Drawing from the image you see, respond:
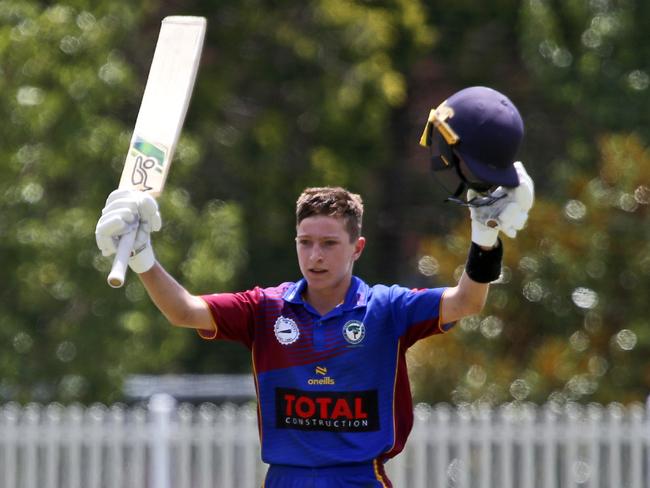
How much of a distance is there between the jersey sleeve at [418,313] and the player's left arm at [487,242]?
0.03 metres

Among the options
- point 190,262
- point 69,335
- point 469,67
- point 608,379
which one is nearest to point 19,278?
point 69,335

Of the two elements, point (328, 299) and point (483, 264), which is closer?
point (483, 264)

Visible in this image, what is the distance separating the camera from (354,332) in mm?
4379

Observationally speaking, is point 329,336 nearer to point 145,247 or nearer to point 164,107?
point 145,247

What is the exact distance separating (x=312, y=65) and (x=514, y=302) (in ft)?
11.3

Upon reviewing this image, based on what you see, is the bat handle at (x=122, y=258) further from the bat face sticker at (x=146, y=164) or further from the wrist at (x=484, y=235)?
the wrist at (x=484, y=235)

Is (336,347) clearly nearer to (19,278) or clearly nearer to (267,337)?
(267,337)

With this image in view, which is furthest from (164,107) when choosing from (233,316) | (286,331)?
(286,331)

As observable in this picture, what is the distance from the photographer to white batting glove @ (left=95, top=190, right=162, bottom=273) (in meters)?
3.99

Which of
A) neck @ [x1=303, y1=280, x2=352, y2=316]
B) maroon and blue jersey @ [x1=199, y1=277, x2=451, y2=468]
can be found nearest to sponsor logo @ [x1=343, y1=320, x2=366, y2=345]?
maroon and blue jersey @ [x1=199, y1=277, x2=451, y2=468]

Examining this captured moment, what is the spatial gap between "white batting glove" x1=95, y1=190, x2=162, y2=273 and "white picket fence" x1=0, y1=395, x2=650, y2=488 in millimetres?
4375

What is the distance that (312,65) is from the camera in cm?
1191

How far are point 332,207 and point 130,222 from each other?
0.65m

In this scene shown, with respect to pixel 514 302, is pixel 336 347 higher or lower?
lower
